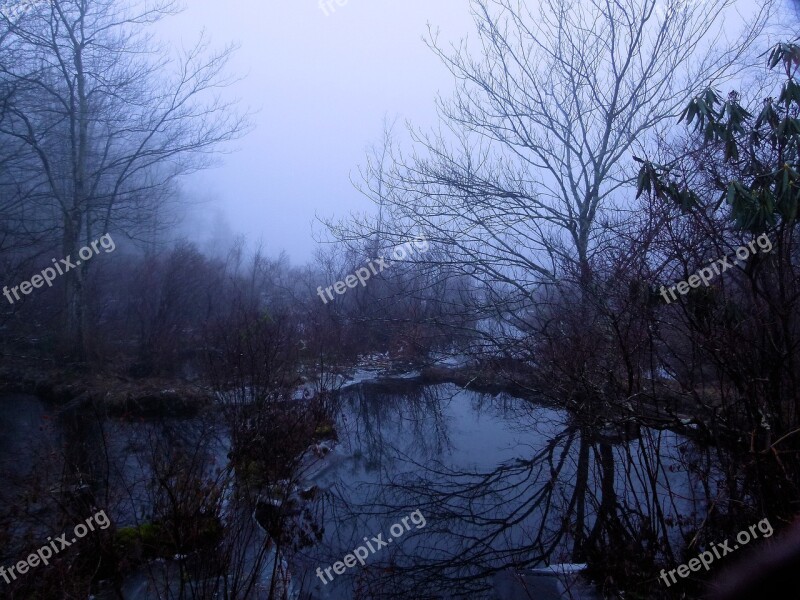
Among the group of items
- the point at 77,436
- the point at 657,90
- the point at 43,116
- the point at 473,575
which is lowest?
the point at 473,575

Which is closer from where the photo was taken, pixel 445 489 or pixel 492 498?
pixel 492 498

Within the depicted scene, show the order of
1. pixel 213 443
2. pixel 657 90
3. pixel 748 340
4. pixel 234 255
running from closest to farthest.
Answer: pixel 748 340 → pixel 213 443 → pixel 657 90 → pixel 234 255

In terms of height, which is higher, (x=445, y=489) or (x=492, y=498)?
(x=445, y=489)

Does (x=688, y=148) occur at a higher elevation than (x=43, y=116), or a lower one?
lower

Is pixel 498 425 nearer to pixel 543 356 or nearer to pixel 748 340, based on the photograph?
pixel 543 356

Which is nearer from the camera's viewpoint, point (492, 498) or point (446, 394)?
point (492, 498)

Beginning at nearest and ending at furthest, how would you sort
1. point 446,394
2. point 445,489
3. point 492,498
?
point 492,498, point 445,489, point 446,394

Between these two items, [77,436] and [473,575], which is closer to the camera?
[473,575]

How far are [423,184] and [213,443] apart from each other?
5897 millimetres

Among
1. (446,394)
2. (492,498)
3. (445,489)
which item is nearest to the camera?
(492,498)

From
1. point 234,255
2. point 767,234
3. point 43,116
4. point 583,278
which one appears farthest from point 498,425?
point 234,255

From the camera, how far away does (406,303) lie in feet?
43.4

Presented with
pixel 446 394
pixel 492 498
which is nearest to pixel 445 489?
pixel 492 498

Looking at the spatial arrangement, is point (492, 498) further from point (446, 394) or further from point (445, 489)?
point (446, 394)
